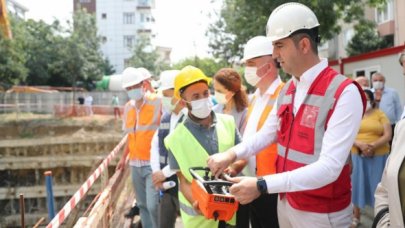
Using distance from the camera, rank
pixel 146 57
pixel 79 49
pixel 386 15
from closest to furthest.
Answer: pixel 386 15 < pixel 79 49 < pixel 146 57

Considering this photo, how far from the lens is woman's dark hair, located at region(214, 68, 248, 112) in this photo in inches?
167

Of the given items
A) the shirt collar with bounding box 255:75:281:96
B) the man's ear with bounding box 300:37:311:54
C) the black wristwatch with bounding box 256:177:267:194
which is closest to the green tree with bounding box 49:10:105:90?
the shirt collar with bounding box 255:75:281:96

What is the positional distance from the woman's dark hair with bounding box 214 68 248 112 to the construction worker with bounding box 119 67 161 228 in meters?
1.69

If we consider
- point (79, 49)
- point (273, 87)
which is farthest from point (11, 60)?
point (273, 87)

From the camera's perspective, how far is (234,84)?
168 inches

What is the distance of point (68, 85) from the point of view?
44938 mm

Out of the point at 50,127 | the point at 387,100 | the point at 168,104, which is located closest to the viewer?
the point at 168,104

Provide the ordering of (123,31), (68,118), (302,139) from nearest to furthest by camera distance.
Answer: (302,139)
(68,118)
(123,31)

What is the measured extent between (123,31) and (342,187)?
219 feet

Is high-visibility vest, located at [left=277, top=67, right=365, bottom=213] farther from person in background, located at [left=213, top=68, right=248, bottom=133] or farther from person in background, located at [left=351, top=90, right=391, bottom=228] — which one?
person in background, located at [left=351, top=90, right=391, bottom=228]

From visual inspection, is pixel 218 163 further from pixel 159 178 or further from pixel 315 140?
pixel 159 178

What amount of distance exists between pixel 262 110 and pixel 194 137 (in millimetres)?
643

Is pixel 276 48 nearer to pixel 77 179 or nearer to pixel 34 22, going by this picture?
pixel 77 179

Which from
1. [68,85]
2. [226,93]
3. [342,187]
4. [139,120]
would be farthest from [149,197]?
[68,85]
